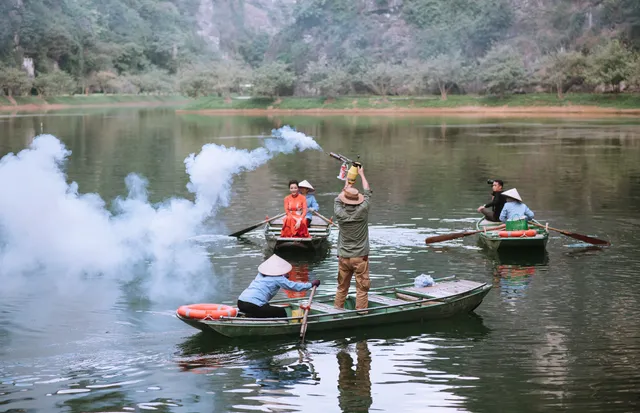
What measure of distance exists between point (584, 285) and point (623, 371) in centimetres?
638

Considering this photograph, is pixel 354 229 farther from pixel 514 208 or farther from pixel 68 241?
pixel 68 241

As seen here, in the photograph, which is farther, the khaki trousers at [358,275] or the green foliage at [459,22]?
the green foliage at [459,22]

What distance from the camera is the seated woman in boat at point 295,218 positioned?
2367 centimetres

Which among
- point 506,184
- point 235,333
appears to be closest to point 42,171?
point 235,333

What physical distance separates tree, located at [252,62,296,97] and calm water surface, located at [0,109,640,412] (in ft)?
309

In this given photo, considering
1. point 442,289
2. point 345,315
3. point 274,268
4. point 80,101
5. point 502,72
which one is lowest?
point 345,315

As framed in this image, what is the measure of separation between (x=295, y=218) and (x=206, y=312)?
8.54 metres

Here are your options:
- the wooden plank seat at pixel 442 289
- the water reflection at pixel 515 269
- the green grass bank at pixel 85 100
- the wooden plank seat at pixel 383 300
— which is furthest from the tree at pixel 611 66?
the wooden plank seat at pixel 383 300

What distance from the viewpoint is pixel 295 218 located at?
2369 centimetres

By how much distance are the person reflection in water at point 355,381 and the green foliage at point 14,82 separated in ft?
419

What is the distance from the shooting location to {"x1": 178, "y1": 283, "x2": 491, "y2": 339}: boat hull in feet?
50.3

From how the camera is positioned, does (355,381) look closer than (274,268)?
Yes

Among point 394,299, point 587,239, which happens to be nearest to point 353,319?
point 394,299

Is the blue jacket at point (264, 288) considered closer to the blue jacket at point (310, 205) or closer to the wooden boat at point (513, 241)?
the blue jacket at point (310, 205)
